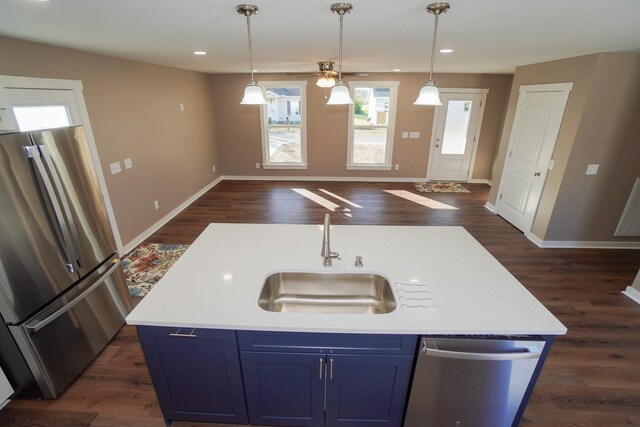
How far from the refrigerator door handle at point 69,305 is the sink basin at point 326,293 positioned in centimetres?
Result: 137

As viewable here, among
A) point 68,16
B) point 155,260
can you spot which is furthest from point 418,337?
point 155,260

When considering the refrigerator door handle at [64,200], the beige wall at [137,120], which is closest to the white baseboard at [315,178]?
the beige wall at [137,120]

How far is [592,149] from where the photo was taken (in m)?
3.60

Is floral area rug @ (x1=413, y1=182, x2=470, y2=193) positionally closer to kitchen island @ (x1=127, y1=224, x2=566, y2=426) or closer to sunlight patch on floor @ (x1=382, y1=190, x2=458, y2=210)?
sunlight patch on floor @ (x1=382, y1=190, x2=458, y2=210)

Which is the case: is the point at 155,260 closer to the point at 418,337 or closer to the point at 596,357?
the point at 418,337

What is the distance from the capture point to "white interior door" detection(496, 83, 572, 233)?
3908mm

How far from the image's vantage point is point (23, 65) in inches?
102

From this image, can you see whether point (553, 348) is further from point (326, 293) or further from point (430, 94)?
point (430, 94)

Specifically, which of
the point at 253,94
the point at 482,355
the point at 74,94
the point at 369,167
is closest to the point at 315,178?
the point at 369,167

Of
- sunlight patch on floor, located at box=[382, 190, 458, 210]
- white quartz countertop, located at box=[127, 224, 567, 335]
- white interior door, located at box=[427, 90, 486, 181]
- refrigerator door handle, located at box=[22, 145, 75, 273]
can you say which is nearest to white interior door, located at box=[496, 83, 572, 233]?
sunlight patch on floor, located at box=[382, 190, 458, 210]

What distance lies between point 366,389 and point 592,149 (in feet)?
13.1

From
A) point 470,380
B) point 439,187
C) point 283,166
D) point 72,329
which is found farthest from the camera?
point 283,166

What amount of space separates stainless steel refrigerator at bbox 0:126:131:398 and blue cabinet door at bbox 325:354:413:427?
1807 mm

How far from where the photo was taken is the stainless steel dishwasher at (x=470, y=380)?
4.74 ft
